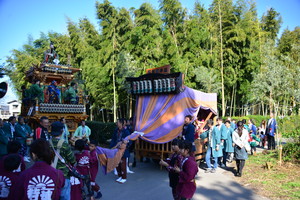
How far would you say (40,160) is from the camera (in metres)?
2.05

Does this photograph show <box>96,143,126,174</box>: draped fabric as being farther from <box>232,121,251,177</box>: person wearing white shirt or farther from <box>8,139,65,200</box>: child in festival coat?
<box>232,121,251,177</box>: person wearing white shirt

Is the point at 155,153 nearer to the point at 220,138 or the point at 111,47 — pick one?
the point at 220,138

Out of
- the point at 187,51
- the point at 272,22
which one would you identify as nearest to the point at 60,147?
the point at 187,51

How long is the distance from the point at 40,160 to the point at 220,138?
6.00 meters

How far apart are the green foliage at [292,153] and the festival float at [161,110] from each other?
243 cm

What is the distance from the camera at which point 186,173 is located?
10.3 ft

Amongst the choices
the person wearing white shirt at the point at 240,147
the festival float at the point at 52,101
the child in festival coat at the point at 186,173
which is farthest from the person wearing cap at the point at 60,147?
the festival float at the point at 52,101

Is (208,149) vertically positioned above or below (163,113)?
below

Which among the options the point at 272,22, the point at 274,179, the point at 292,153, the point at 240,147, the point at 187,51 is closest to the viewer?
the point at 274,179

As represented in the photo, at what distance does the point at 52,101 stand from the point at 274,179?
9.09 m

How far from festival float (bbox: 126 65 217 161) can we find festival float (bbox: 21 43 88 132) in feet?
12.1

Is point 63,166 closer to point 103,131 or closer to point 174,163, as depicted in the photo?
point 174,163

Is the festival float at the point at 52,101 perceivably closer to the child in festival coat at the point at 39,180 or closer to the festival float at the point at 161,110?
the festival float at the point at 161,110

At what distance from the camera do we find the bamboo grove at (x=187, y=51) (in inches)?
629
